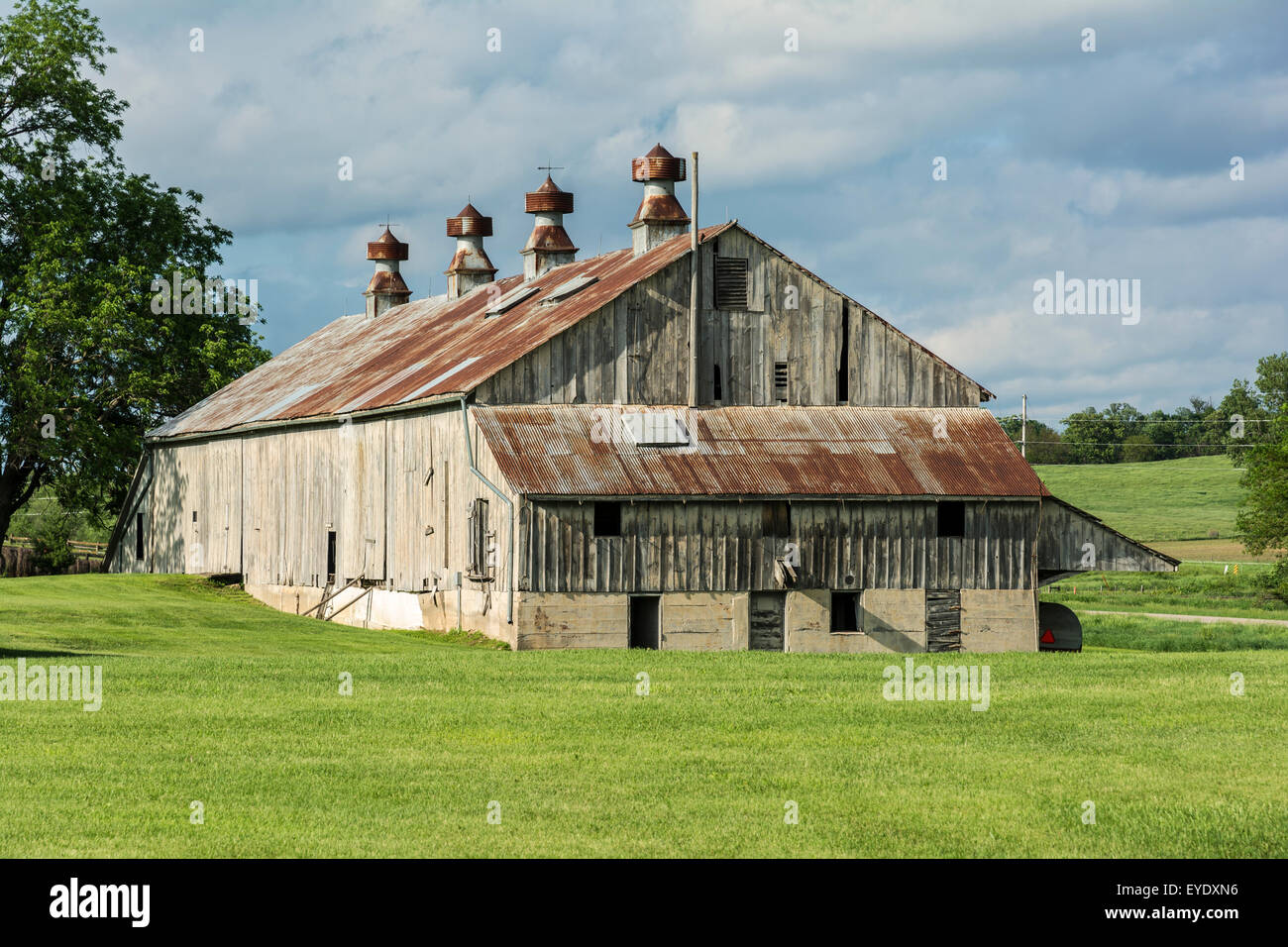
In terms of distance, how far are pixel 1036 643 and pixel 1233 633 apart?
1925 centimetres

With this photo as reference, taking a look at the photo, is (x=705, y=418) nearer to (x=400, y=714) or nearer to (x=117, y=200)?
(x=400, y=714)

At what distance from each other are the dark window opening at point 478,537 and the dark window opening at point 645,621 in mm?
3626

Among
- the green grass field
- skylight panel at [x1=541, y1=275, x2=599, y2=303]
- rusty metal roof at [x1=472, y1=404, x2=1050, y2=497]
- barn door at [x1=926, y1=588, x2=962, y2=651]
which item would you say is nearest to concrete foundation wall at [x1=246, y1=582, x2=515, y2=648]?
rusty metal roof at [x1=472, y1=404, x2=1050, y2=497]

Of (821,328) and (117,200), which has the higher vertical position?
(117,200)

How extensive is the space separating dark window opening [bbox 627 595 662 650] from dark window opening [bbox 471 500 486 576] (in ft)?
11.9

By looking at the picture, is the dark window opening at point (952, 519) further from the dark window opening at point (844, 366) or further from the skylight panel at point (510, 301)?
the skylight panel at point (510, 301)

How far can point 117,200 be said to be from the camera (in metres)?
59.3

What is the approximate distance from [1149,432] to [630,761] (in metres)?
172

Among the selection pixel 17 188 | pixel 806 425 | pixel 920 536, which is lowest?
pixel 920 536
